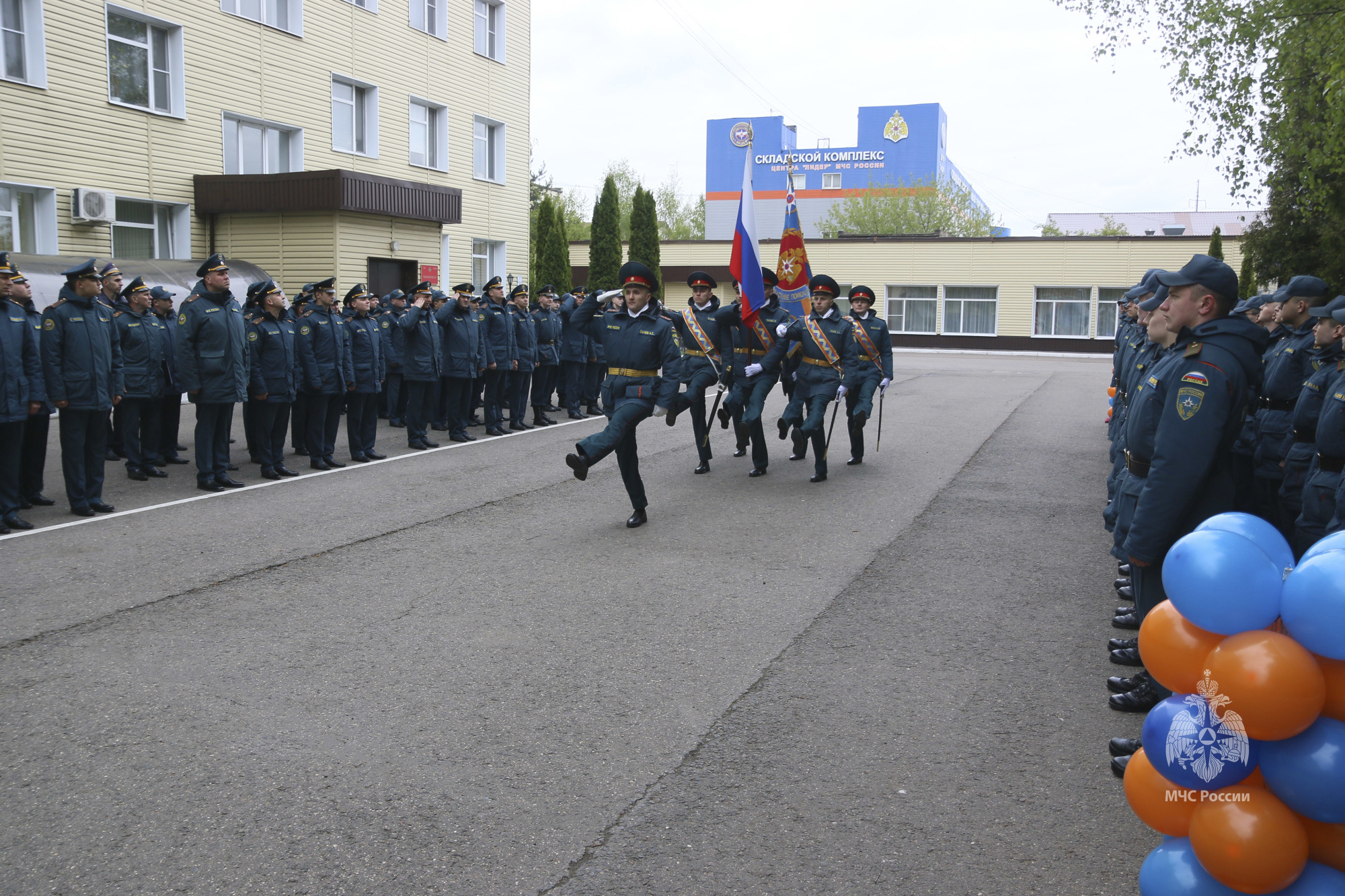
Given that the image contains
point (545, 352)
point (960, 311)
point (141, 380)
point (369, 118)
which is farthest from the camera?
point (960, 311)

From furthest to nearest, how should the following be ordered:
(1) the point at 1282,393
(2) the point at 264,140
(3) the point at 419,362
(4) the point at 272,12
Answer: (2) the point at 264,140 < (4) the point at 272,12 < (3) the point at 419,362 < (1) the point at 1282,393

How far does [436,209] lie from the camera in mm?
24094

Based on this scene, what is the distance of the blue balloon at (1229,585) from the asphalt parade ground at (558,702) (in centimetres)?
109

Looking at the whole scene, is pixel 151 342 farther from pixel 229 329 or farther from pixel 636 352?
pixel 636 352

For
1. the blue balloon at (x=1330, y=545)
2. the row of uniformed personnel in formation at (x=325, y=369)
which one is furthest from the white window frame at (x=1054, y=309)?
the blue balloon at (x=1330, y=545)

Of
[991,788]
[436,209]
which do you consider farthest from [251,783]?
[436,209]

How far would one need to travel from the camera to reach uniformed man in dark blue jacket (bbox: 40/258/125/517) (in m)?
9.11

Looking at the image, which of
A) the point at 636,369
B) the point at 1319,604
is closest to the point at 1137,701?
the point at 1319,604

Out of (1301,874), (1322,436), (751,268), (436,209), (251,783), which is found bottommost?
(251,783)

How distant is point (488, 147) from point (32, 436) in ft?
74.1

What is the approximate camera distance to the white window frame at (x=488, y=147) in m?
29.3

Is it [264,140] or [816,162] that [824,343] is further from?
[816,162]

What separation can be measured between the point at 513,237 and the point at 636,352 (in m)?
23.1

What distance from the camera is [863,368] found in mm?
12398
